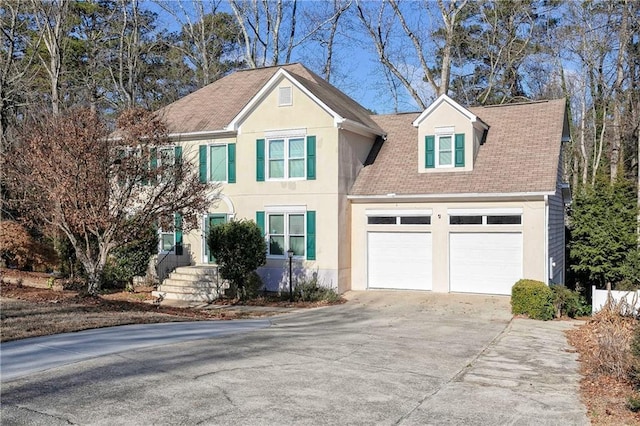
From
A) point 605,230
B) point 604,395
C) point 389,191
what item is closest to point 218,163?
point 389,191

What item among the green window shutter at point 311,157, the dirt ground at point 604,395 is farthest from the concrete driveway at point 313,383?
the green window shutter at point 311,157

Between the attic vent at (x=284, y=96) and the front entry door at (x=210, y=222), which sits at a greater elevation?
the attic vent at (x=284, y=96)

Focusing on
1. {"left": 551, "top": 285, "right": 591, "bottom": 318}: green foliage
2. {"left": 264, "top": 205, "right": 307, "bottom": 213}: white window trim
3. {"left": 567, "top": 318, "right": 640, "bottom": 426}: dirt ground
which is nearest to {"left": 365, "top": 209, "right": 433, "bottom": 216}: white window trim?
{"left": 264, "top": 205, "right": 307, "bottom": 213}: white window trim

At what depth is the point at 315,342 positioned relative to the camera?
35.6 ft

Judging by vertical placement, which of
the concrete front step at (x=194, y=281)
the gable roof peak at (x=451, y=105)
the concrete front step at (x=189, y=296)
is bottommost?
the concrete front step at (x=189, y=296)

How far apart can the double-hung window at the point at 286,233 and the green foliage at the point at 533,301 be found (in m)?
7.19

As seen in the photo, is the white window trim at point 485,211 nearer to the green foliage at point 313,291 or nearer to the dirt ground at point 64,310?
the green foliage at point 313,291

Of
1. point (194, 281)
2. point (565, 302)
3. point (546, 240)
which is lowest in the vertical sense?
point (565, 302)

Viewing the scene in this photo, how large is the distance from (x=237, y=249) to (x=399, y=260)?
17.6 ft

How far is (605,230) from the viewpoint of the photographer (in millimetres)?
20891

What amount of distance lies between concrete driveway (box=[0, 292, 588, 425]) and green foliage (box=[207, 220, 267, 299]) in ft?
22.6

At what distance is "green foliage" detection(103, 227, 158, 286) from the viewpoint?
68.1ft

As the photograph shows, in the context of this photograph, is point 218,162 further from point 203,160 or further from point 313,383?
point 313,383

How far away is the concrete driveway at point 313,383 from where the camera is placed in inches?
251
